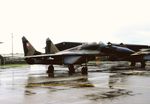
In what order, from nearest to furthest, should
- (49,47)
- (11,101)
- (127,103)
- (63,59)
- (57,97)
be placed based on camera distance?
(127,103)
(11,101)
(57,97)
(63,59)
(49,47)

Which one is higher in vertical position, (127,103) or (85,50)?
(85,50)

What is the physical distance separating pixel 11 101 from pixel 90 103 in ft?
9.92

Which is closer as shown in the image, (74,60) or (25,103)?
(25,103)

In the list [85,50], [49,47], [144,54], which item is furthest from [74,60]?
[144,54]

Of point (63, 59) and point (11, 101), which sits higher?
point (63, 59)

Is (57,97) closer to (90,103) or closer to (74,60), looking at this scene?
(90,103)

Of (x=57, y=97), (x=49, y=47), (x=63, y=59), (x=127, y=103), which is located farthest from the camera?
(x=49, y=47)

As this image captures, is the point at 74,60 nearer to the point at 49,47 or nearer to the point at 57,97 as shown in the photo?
the point at 49,47

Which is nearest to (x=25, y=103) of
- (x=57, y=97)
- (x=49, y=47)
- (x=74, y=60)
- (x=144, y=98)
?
(x=57, y=97)

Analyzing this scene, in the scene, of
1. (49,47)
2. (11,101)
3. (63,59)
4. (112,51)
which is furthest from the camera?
(49,47)

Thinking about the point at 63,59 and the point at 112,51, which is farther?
the point at 63,59

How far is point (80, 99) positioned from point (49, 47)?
78.6ft

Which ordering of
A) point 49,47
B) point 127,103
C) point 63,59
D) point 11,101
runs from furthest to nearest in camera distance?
point 49,47 < point 63,59 < point 11,101 < point 127,103

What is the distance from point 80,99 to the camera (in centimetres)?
1174
